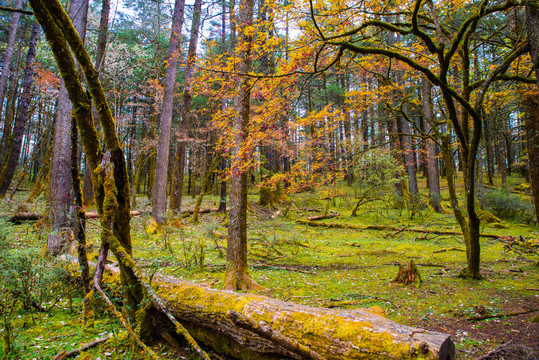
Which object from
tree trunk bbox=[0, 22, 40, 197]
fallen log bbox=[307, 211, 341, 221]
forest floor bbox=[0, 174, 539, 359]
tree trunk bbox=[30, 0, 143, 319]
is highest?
tree trunk bbox=[0, 22, 40, 197]

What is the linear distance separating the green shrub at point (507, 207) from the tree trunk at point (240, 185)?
16239mm

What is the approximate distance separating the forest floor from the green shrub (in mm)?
2519

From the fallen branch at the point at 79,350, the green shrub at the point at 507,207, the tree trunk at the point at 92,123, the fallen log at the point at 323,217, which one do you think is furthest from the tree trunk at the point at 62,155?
the green shrub at the point at 507,207

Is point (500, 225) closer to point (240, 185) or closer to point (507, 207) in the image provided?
point (507, 207)

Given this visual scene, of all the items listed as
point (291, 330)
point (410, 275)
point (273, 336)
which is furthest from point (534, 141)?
point (273, 336)

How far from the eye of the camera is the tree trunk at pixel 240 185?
5.20m

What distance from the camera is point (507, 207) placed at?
576 inches

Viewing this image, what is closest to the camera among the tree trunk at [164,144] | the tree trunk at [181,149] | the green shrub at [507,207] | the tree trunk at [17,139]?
the tree trunk at [164,144]

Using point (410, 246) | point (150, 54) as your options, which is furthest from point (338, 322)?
point (150, 54)

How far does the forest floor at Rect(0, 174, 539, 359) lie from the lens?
3367 mm

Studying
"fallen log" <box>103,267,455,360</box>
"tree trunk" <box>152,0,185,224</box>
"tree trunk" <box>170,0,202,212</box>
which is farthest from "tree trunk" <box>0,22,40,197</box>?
"fallen log" <box>103,267,455,360</box>

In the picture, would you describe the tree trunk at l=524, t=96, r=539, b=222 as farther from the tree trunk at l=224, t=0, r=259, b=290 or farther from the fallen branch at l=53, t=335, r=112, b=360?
the fallen branch at l=53, t=335, r=112, b=360

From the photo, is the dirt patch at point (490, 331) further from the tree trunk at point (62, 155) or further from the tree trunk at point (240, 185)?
the tree trunk at point (62, 155)

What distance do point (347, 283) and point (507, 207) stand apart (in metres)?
14.3
